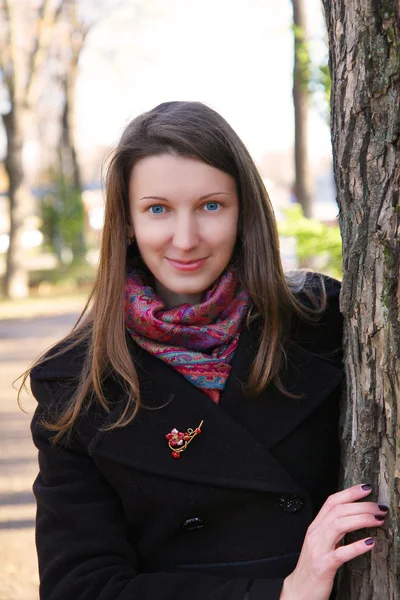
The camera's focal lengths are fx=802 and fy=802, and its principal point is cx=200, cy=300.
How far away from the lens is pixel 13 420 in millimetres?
7375

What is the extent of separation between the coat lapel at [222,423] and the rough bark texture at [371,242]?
0.21 meters

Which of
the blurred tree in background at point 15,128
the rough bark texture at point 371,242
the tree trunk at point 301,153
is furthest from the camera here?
the blurred tree in background at point 15,128

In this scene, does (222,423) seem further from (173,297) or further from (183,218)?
(183,218)

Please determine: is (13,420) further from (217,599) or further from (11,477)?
(217,599)

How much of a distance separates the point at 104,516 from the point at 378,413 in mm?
777

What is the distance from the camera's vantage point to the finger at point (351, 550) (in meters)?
1.81

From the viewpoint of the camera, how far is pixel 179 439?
216cm

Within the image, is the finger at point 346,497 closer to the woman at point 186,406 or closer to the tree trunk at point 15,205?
the woman at point 186,406

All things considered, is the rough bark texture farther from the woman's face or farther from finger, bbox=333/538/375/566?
the woman's face

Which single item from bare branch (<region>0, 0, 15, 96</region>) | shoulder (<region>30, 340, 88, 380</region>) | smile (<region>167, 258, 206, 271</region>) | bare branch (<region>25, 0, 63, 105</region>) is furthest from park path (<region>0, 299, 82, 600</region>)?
bare branch (<region>25, 0, 63, 105</region>)

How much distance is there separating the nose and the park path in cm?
110

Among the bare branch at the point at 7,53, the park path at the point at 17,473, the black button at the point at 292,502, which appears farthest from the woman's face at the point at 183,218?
the bare branch at the point at 7,53

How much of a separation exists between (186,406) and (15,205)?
13955mm

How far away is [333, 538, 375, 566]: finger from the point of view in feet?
5.93
